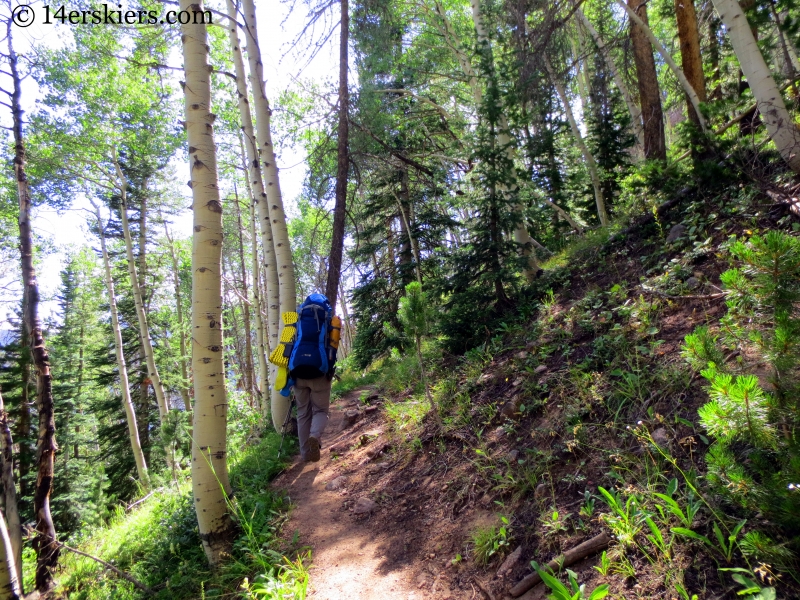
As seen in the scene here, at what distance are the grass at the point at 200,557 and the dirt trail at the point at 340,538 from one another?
0.58 feet

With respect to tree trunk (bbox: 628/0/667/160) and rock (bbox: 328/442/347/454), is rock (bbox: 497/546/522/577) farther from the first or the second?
tree trunk (bbox: 628/0/667/160)

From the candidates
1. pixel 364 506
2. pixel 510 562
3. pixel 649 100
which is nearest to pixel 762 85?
pixel 649 100

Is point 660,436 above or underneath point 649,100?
underneath

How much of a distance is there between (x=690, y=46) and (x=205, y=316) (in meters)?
8.01

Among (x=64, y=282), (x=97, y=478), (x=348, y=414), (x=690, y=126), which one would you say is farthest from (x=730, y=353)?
(x=64, y=282)

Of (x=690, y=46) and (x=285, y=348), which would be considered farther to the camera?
(x=690, y=46)

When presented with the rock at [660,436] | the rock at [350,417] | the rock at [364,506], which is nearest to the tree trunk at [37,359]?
the rock at [350,417]

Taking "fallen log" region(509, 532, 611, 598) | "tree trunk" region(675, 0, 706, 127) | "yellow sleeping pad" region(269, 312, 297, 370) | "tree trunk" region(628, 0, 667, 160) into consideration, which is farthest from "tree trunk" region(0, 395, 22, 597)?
"tree trunk" region(628, 0, 667, 160)

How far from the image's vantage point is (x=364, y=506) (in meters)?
4.04

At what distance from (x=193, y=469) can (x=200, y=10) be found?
4.15 meters

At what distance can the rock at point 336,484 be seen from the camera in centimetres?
457

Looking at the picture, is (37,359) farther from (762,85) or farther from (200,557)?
(762,85)

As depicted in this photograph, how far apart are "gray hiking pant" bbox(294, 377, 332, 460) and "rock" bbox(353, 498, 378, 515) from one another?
1.28 meters

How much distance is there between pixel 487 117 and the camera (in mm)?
6098
